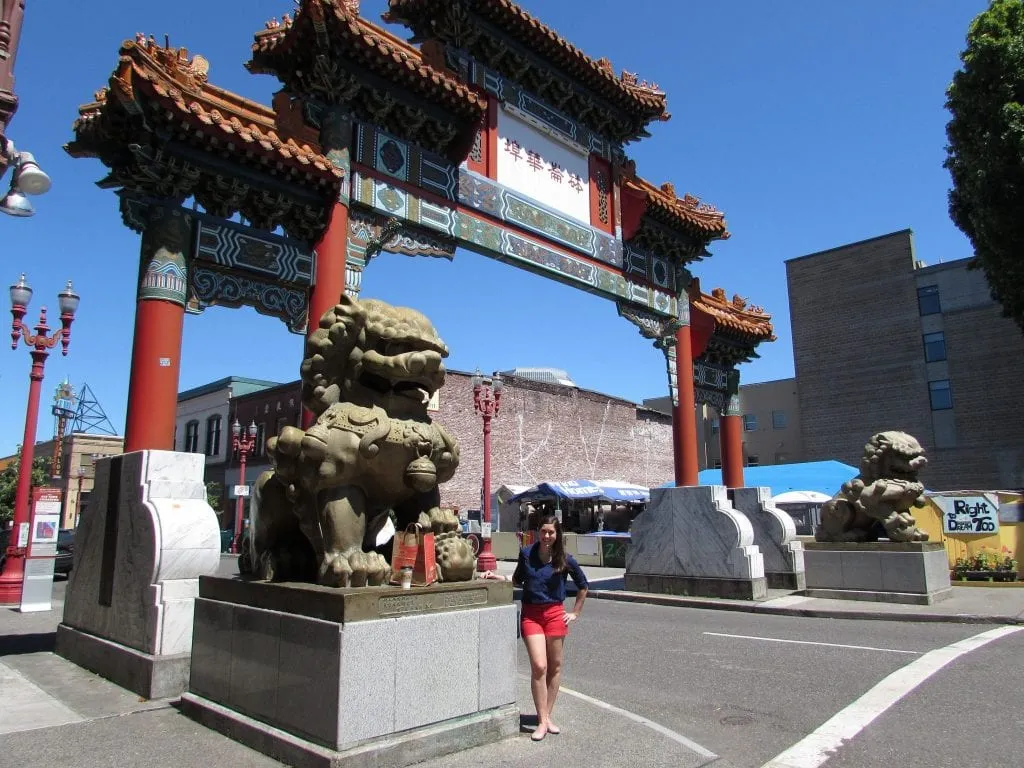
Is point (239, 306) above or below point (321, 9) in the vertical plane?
below

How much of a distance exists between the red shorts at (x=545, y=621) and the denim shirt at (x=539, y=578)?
1.5 inches

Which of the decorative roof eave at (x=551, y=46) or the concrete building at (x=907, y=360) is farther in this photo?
the concrete building at (x=907, y=360)

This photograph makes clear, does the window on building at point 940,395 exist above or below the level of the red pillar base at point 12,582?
above

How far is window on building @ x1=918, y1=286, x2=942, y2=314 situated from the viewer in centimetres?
3494

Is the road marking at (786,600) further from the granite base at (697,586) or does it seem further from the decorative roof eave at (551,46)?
the decorative roof eave at (551,46)

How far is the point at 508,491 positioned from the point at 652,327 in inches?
657

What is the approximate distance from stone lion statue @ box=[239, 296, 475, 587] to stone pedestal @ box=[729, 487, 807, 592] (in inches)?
395

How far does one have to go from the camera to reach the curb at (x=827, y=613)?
9.72 metres

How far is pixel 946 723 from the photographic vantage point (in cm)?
511

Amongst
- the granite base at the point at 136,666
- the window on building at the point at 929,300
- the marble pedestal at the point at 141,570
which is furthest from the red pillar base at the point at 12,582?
the window on building at the point at 929,300

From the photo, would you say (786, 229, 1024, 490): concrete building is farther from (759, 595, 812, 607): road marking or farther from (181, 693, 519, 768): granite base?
(181, 693, 519, 768): granite base

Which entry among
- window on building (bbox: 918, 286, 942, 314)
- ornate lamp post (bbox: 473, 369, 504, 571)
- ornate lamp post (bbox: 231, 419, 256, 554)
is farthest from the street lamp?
window on building (bbox: 918, 286, 942, 314)

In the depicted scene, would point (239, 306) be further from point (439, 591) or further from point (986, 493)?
point (986, 493)

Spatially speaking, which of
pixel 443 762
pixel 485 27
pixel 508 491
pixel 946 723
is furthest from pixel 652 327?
pixel 508 491
